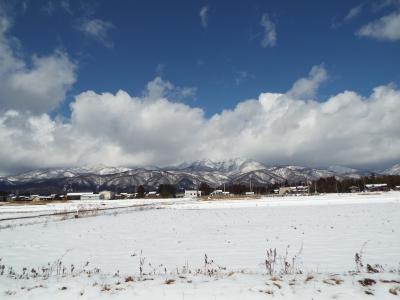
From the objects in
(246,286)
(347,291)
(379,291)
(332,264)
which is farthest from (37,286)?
(332,264)

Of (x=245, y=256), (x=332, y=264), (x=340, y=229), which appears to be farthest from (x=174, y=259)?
(x=340, y=229)

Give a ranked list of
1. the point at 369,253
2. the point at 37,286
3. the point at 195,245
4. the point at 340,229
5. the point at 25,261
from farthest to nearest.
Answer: the point at 340,229 < the point at 195,245 < the point at 25,261 < the point at 369,253 < the point at 37,286

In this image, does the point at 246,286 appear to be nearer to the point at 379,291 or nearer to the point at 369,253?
the point at 379,291

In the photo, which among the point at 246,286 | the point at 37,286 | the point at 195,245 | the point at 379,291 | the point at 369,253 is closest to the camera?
the point at 379,291

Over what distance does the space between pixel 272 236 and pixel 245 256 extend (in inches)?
260

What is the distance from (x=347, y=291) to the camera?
8.69 m

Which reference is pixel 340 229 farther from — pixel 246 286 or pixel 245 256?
pixel 246 286

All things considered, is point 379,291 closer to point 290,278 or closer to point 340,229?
point 290,278

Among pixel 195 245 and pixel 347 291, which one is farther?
pixel 195 245

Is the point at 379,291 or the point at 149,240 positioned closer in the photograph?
the point at 379,291

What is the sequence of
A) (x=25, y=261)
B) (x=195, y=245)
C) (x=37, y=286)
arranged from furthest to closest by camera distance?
(x=195, y=245), (x=25, y=261), (x=37, y=286)

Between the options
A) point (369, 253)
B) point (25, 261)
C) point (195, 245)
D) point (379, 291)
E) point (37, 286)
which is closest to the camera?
point (379, 291)

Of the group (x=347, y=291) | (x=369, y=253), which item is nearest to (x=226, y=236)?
(x=369, y=253)

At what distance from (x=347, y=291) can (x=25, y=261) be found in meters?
14.1
